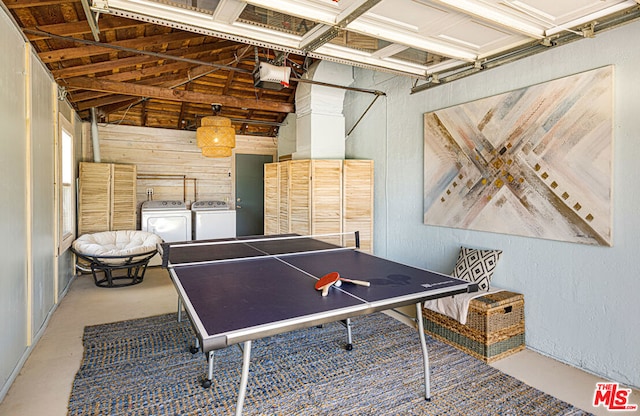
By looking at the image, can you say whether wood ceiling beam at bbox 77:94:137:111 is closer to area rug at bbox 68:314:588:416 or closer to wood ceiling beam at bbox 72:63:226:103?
wood ceiling beam at bbox 72:63:226:103

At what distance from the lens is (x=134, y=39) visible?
3850 mm

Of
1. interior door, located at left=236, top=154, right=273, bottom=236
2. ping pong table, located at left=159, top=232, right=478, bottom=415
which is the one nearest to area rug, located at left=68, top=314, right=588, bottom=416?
ping pong table, located at left=159, top=232, right=478, bottom=415

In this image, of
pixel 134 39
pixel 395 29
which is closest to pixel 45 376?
pixel 134 39

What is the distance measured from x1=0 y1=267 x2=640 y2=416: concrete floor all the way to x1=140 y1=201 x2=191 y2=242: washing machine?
2.09 metres

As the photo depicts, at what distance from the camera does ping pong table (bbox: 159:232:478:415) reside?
59.5 inches

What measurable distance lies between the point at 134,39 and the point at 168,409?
11.7 ft

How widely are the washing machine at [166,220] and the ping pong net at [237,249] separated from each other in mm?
3177

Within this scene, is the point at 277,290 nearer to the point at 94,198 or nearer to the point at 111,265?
the point at 111,265

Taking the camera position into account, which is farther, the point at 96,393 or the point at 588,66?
the point at 588,66

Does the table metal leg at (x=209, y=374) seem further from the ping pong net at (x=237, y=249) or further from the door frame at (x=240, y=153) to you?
the door frame at (x=240, y=153)

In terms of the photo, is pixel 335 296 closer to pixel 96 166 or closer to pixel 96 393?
pixel 96 393

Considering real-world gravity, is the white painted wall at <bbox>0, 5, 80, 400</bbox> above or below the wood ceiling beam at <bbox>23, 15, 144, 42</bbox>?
below

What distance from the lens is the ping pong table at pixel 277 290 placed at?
1.51m

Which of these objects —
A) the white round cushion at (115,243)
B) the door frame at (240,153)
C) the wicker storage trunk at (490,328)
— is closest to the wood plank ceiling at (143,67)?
the door frame at (240,153)
